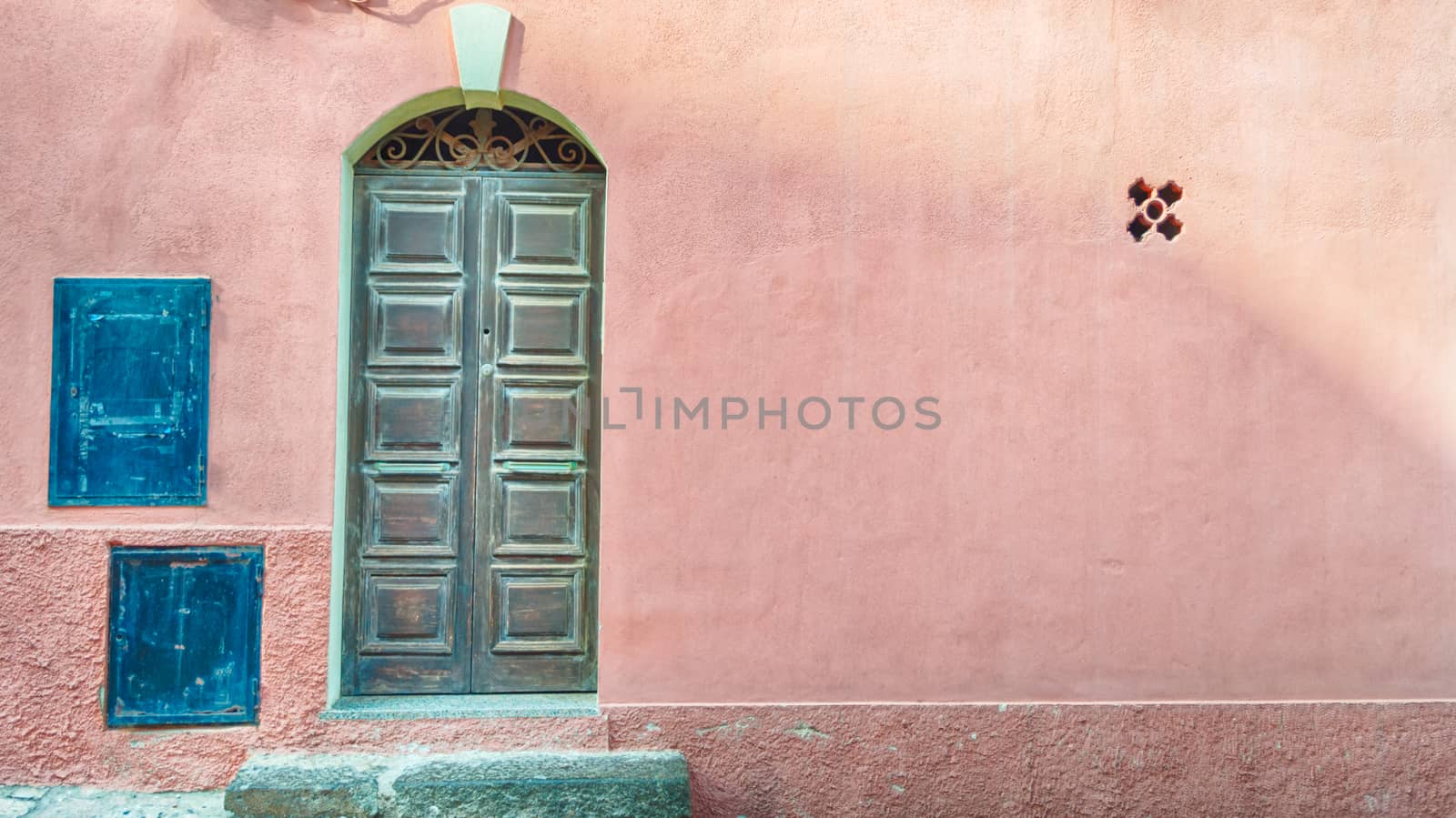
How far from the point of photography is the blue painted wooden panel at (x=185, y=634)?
433cm

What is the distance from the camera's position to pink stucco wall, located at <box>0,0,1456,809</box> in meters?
4.38

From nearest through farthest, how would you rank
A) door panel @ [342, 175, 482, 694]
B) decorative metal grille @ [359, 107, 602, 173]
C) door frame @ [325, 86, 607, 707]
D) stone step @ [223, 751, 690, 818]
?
stone step @ [223, 751, 690, 818] < door frame @ [325, 86, 607, 707] < door panel @ [342, 175, 482, 694] < decorative metal grille @ [359, 107, 602, 173]

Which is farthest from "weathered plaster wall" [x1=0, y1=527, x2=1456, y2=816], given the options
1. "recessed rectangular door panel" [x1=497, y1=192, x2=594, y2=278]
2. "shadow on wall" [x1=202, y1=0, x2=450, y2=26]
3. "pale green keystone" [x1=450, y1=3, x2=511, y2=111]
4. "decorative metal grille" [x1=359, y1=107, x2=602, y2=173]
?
"shadow on wall" [x1=202, y1=0, x2=450, y2=26]

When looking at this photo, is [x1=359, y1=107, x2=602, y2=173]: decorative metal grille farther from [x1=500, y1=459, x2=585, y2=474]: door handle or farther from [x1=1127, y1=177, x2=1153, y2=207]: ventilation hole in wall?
[x1=1127, y1=177, x2=1153, y2=207]: ventilation hole in wall

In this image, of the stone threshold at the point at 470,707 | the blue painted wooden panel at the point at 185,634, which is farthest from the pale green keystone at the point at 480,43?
the stone threshold at the point at 470,707

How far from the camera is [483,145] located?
4.73m

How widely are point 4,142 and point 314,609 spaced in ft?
7.71

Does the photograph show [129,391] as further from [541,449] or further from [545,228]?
[545,228]

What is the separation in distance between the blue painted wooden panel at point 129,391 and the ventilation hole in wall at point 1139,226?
4.02 m

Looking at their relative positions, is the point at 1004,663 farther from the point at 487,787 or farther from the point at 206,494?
the point at 206,494

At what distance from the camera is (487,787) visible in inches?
158

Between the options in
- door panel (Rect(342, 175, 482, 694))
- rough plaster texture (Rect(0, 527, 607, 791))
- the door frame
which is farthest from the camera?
door panel (Rect(342, 175, 482, 694))

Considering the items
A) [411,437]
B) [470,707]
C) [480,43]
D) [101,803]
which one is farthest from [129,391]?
[480,43]

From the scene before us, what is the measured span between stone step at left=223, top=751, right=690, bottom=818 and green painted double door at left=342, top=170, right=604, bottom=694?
55 centimetres
